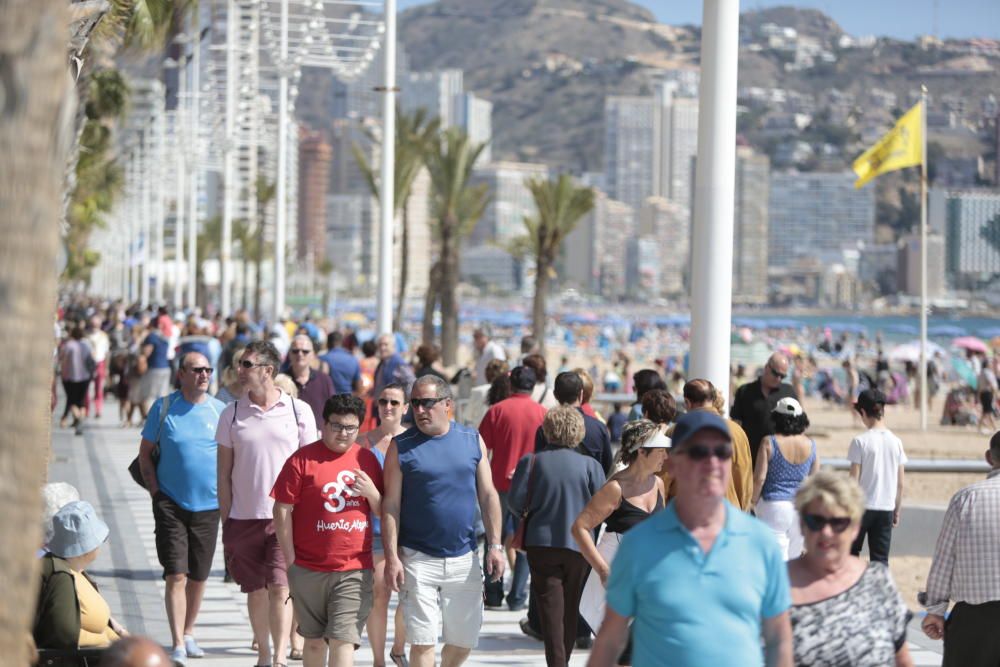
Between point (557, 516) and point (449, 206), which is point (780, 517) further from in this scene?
point (449, 206)

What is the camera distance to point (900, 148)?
109ft

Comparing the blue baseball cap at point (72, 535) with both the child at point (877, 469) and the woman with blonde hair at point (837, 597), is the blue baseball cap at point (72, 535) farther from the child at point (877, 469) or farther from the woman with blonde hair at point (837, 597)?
the child at point (877, 469)

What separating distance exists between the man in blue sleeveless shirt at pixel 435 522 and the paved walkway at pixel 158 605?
1717 mm

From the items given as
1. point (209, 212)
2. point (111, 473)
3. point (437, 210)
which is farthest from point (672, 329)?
point (111, 473)

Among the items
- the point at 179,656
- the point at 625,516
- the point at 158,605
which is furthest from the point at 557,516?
the point at 158,605

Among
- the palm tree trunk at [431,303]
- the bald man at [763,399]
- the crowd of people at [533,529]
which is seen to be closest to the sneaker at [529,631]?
the crowd of people at [533,529]

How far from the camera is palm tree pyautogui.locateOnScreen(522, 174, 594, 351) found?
154 feet

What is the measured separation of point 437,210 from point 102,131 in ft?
37.1

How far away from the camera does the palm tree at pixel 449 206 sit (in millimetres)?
44094

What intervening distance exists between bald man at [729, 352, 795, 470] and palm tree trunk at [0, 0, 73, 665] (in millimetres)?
7369

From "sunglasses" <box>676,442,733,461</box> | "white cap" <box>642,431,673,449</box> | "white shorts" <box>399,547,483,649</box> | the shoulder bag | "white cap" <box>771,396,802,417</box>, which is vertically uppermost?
"sunglasses" <box>676,442,733,461</box>

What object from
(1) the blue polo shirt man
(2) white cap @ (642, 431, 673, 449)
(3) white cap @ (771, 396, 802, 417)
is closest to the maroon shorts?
(2) white cap @ (642, 431, 673, 449)

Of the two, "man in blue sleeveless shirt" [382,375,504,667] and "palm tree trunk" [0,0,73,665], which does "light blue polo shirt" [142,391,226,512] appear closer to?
"man in blue sleeveless shirt" [382,375,504,667]

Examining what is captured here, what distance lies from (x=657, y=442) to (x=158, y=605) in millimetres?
4423
